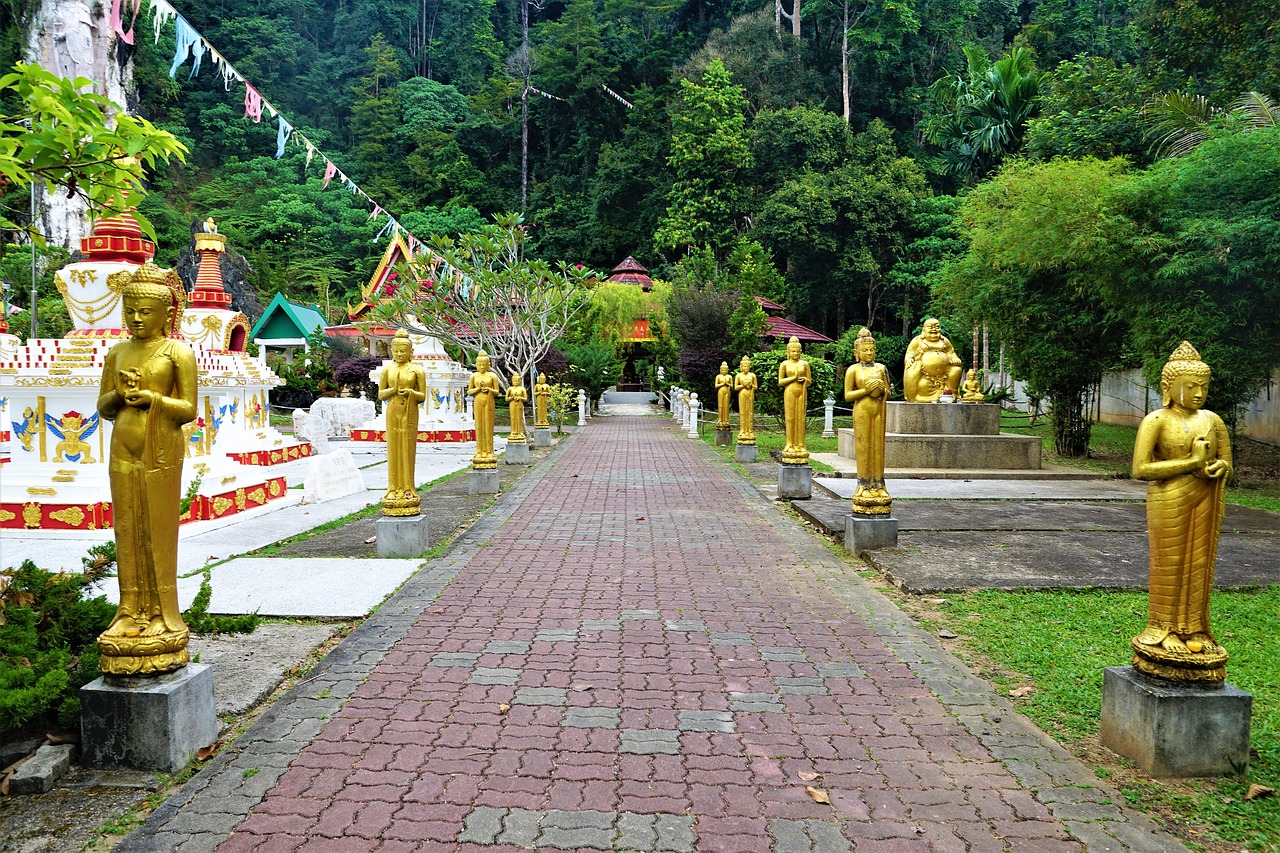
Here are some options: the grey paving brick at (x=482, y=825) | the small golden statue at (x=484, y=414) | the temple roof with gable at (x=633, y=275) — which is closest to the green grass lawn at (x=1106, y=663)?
the grey paving brick at (x=482, y=825)

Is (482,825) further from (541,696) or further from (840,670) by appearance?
(840,670)

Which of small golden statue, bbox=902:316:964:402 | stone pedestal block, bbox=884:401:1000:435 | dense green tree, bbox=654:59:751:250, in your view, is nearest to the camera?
stone pedestal block, bbox=884:401:1000:435

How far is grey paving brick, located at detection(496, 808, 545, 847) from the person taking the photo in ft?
9.55

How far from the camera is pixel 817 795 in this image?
10.7 ft

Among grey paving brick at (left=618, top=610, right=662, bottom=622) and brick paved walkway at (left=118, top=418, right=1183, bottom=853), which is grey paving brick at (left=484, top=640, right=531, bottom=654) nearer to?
brick paved walkway at (left=118, top=418, right=1183, bottom=853)

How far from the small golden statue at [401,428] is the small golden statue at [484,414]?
14.1ft

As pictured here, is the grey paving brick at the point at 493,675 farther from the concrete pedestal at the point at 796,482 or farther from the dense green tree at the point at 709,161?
the dense green tree at the point at 709,161

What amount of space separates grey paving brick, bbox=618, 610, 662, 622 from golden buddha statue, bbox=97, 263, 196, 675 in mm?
2975

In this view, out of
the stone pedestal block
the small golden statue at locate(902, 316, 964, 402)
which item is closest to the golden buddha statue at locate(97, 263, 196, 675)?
the stone pedestal block

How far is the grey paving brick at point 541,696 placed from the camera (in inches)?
164

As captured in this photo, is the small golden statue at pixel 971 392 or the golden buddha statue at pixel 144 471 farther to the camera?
the small golden statue at pixel 971 392

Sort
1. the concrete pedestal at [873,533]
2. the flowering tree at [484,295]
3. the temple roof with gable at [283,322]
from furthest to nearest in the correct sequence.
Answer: the temple roof with gable at [283,322]
the flowering tree at [484,295]
the concrete pedestal at [873,533]

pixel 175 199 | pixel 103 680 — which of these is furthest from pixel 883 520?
pixel 175 199

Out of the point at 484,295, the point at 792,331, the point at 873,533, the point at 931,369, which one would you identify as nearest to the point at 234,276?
the point at 484,295
